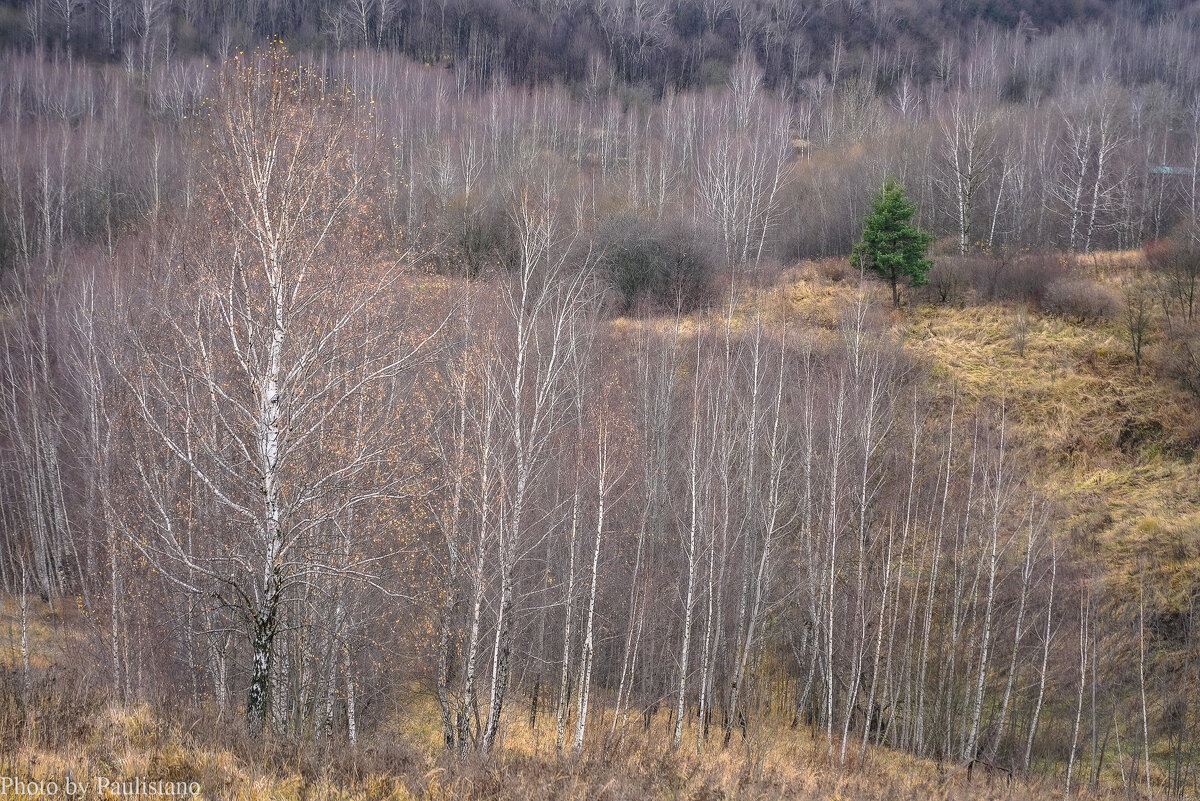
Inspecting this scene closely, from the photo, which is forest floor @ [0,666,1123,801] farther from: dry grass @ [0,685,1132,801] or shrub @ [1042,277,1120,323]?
shrub @ [1042,277,1120,323]

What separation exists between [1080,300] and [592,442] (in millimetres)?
22229

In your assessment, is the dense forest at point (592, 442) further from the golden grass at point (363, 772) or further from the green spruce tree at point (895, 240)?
the green spruce tree at point (895, 240)

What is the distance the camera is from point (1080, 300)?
91.1 feet

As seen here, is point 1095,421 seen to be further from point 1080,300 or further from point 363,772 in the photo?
point 363,772

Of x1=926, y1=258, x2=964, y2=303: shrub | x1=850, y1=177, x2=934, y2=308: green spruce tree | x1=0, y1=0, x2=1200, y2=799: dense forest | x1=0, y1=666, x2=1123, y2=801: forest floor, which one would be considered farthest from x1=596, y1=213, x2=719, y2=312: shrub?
x1=0, y1=666, x2=1123, y2=801: forest floor

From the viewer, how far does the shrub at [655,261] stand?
112 ft

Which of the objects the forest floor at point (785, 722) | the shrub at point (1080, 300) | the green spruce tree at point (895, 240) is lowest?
the forest floor at point (785, 722)

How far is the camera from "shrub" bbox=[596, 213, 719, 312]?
34219mm

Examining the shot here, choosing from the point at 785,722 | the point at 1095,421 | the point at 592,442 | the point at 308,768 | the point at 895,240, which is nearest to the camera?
the point at 308,768

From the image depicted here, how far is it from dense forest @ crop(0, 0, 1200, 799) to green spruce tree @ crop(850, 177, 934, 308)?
70 cm

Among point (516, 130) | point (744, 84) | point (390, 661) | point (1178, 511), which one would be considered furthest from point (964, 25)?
point (390, 661)

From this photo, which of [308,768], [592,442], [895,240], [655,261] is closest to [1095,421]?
[895,240]

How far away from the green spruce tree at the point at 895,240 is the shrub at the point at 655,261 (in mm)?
7576

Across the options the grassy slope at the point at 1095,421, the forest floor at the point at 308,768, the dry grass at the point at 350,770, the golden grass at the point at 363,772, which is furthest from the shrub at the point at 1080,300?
the forest floor at the point at 308,768
